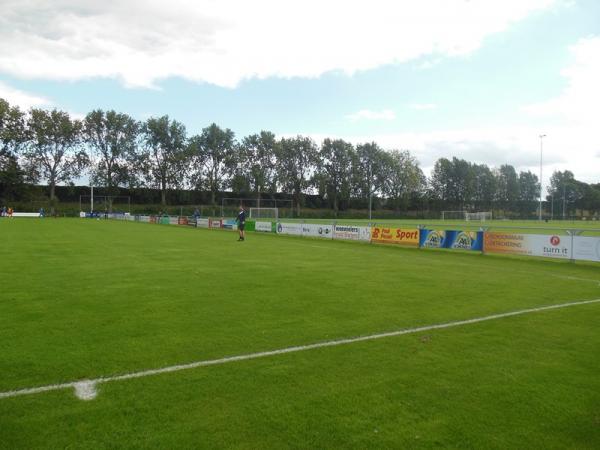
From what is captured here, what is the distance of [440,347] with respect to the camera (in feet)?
19.8

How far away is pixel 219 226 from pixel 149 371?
3575 cm

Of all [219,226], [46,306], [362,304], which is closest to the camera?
[46,306]

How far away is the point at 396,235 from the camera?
23.9 meters

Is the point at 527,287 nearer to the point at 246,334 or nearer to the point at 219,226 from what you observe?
the point at 246,334

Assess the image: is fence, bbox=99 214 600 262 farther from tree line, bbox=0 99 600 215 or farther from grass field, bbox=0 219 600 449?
tree line, bbox=0 99 600 215

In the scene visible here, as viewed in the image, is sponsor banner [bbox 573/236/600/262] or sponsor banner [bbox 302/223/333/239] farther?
sponsor banner [bbox 302/223/333/239]

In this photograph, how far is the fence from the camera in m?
16.8

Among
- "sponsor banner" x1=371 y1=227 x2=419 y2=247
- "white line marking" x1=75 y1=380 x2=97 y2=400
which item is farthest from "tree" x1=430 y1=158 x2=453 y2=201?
"white line marking" x1=75 y1=380 x2=97 y2=400

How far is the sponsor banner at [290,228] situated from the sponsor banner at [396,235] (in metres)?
6.69

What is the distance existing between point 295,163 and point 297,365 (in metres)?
92.5

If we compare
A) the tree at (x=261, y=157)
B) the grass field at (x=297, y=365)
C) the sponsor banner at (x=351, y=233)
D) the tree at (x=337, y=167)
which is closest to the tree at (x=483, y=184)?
the tree at (x=337, y=167)

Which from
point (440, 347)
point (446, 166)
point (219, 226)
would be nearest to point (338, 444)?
point (440, 347)

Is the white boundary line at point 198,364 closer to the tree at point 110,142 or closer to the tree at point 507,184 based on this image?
the tree at point 110,142

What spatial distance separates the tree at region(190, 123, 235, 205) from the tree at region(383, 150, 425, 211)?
35.1 meters
